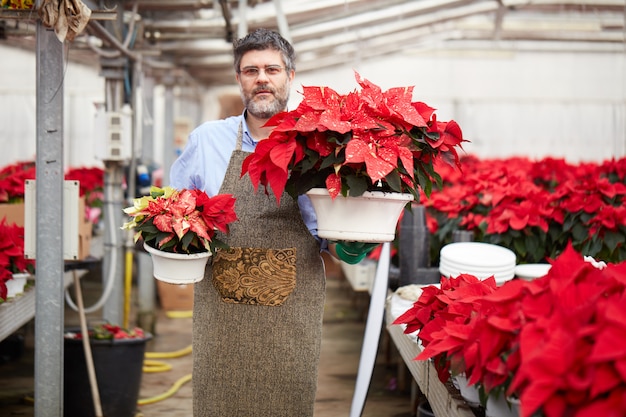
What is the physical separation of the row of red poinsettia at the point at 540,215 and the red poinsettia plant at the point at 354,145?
70.3 inches

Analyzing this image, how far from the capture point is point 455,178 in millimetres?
5195

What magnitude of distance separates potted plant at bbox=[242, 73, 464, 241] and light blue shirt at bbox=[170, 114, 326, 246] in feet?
1.39

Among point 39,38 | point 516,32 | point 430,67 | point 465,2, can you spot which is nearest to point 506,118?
point 430,67

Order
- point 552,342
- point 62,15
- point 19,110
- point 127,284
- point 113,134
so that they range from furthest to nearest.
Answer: point 19,110, point 127,284, point 113,134, point 62,15, point 552,342

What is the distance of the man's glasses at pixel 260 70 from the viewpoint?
2.17 metres

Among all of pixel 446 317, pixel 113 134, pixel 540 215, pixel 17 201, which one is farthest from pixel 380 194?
pixel 113 134

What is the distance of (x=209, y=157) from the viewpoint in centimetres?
225

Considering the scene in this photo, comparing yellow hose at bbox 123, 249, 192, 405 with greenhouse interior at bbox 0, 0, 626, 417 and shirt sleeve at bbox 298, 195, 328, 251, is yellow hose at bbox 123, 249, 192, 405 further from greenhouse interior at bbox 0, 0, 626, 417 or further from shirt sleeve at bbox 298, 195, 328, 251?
shirt sleeve at bbox 298, 195, 328, 251

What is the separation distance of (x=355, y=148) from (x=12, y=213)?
264cm

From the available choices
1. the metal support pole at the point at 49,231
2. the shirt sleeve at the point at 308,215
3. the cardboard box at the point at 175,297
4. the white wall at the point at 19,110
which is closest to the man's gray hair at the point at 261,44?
the shirt sleeve at the point at 308,215

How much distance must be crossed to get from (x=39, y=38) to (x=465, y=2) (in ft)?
15.1

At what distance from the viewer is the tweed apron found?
7.13 ft

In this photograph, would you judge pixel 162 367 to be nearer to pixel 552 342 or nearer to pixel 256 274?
pixel 256 274

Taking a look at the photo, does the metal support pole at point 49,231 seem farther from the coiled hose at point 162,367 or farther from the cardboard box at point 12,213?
the coiled hose at point 162,367
